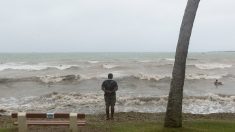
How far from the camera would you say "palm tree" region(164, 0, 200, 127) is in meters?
12.8

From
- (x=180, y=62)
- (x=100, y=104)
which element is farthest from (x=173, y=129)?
(x=100, y=104)

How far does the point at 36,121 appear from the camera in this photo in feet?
43.6

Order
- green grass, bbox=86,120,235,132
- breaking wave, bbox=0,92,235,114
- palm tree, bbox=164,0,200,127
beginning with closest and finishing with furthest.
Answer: palm tree, bbox=164,0,200,127 → green grass, bbox=86,120,235,132 → breaking wave, bbox=0,92,235,114

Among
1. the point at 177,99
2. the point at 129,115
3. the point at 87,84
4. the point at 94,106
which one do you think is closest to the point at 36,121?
the point at 177,99

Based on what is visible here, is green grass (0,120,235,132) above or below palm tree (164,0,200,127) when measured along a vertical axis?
below

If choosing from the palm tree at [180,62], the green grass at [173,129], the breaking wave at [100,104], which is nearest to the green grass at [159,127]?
the green grass at [173,129]

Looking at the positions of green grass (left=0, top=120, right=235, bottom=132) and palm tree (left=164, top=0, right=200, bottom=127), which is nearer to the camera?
palm tree (left=164, top=0, right=200, bottom=127)

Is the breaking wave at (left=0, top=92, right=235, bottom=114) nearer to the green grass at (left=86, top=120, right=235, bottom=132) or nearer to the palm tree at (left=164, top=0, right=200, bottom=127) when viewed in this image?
the green grass at (left=86, top=120, right=235, bottom=132)

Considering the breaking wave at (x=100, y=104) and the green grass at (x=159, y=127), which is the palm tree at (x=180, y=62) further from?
the breaking wave at (x=100, y=104)

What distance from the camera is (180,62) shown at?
1302cm

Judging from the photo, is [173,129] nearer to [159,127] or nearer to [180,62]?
[159,127]

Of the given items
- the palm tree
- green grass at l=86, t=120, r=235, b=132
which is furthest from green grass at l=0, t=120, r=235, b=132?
the palm tree

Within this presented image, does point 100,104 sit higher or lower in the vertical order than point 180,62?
lower

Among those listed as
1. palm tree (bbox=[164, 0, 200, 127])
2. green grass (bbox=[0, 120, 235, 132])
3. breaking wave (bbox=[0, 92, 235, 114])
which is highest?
palm tree (bbox=[164, 0, 200, 127])
